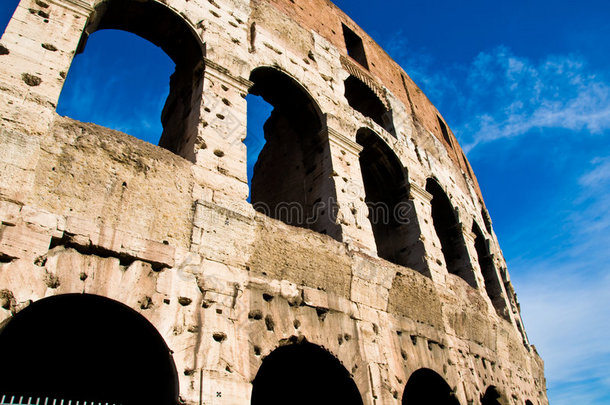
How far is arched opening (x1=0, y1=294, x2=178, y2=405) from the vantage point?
148 inches

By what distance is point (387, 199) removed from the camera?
28.9ft

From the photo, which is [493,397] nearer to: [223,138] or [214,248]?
[214,248]

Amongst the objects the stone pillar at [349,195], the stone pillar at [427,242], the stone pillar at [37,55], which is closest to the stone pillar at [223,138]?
the stone pillar at [37,55]

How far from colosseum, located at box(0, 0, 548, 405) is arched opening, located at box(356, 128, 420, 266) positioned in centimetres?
5

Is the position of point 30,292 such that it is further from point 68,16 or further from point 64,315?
point 68,16

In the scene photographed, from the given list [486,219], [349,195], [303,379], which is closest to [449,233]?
[486,219]

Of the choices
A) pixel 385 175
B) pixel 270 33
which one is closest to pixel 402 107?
pixel 385 175

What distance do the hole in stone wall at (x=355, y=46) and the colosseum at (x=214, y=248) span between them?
6.78 ft

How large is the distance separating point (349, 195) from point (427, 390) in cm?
294

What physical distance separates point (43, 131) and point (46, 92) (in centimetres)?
52

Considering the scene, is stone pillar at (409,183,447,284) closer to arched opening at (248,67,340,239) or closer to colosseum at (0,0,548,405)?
colosseum at (0,0,548,405)

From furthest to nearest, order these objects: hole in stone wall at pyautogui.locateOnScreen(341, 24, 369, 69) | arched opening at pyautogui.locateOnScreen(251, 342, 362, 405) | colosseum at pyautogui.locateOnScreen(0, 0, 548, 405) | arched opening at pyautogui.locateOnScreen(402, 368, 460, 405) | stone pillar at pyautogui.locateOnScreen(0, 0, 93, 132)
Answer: hole in stone wall at pyautogui.locateOnScreen(341, 24, 369, 69), arched opening at pyautogui.locateOnScreen(402, 368, 460, 405), arched opening at pyautogui.locateOnScreen(251, 342, 362, 405), stone pillar at pyautogui.locateOnScreen(0, 0, 93, 132), colosseum at pyautogui.locateOnScreen(0, 0, 548, 405)

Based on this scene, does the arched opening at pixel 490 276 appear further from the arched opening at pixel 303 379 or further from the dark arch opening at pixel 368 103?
the arched opening at pixel 303 379

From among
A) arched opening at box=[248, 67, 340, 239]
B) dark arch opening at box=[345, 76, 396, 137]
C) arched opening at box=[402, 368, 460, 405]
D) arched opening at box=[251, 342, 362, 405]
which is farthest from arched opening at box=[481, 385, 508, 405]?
dark arch opening at box=[345, 76, 396, 137]
